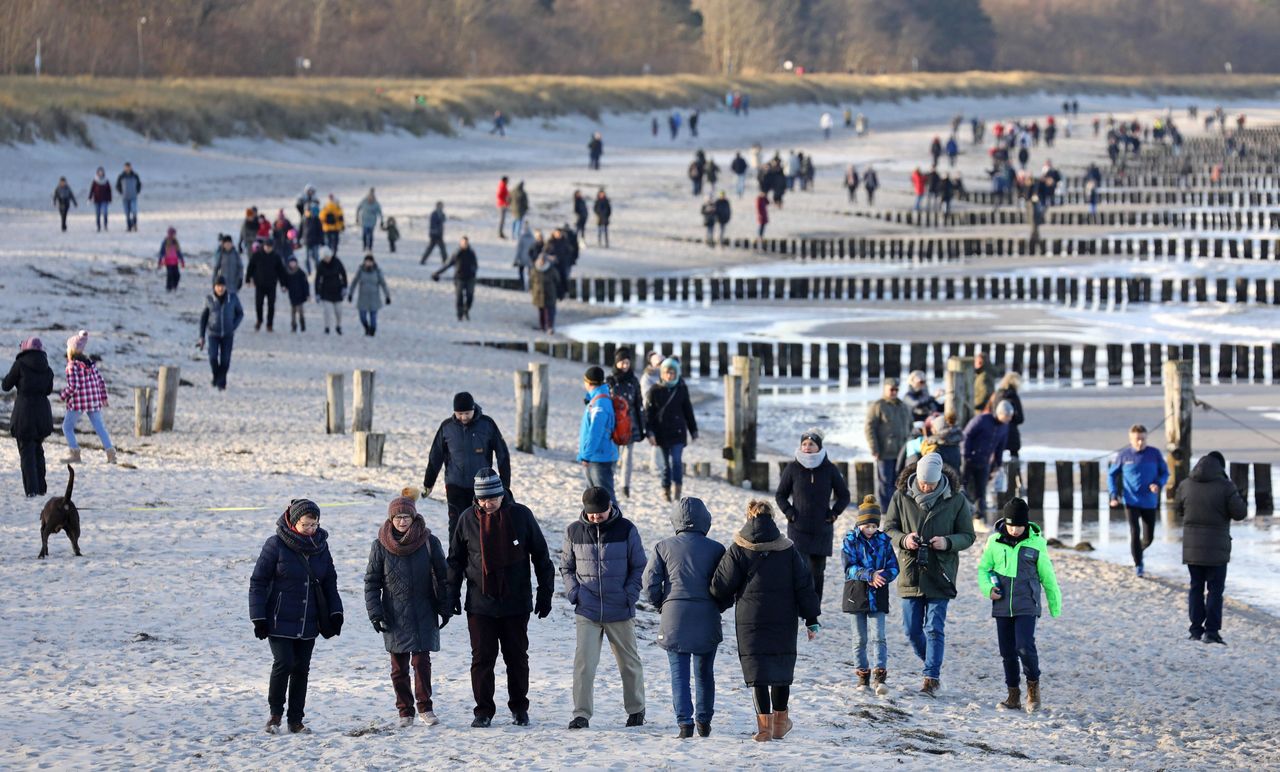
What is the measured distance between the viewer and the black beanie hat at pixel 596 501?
396 inches

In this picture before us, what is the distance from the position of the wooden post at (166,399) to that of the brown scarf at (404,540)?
36.8 feet

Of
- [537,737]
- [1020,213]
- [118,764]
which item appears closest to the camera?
[118,764]

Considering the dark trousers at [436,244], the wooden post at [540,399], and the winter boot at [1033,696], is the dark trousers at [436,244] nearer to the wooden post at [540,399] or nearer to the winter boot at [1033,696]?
the wooden post at [540,399]

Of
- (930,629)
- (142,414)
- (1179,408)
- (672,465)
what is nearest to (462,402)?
(930,629)

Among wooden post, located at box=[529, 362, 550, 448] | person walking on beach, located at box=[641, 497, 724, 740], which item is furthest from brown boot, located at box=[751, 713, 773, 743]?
wooden post, located at box=[529, 362, 550, 448]

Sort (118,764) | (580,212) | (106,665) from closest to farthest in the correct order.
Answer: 1. (118,764)
2. (106,665)
3. (580,212)

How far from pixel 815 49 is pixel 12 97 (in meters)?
99.2

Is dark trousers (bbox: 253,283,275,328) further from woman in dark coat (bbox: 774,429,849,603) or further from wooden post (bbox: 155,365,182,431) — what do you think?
woman in dark coat (bbox: 774,429,849,603)

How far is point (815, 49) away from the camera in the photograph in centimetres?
14825

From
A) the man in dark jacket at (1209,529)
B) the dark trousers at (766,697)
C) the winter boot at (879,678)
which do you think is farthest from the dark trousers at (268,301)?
the dark trousers at (766,697)

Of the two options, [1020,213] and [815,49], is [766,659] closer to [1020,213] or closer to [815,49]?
[1020,213]

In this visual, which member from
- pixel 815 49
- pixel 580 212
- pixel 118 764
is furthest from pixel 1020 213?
pixel 815 49

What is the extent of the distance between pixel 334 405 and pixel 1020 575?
10852mm

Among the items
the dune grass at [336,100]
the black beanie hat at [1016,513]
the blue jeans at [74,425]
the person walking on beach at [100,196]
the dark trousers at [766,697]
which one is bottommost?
the dark trousers at [766,697]
